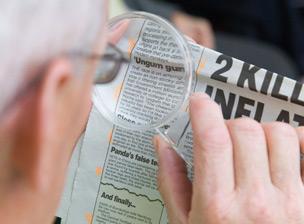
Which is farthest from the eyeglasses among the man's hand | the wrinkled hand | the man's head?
the wrinkled hand

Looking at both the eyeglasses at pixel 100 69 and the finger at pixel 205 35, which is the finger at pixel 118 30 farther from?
the finger at pixel 205 35

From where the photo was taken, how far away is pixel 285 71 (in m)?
1.63

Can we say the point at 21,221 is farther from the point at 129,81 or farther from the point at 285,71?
the point at 285,71

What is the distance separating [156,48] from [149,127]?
85 millimetres

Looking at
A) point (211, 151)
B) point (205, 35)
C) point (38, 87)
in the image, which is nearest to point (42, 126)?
point (38, 87)

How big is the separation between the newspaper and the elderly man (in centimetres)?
4

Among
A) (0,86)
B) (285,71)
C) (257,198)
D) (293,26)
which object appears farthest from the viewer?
(293,26)

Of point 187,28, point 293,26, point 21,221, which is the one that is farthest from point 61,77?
point 293,26

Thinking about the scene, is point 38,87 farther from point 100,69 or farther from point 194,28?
point 194,28

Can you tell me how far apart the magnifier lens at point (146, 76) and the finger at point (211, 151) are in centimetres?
6

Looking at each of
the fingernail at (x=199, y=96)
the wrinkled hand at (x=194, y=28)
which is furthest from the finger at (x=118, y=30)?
the wrinkled hand at (x=194, y=28)

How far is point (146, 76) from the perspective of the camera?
0.65 metres

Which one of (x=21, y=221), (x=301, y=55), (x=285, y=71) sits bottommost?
(x=21, y=221)

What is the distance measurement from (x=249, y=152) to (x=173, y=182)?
0.09 meters
